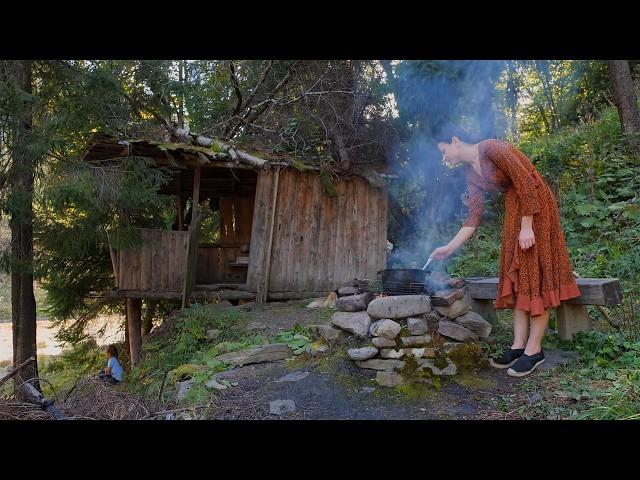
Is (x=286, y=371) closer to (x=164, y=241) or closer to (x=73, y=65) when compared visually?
(x=164, y=241)

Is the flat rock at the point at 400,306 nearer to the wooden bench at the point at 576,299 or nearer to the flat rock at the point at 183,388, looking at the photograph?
the wooden bench at the point at 576,299

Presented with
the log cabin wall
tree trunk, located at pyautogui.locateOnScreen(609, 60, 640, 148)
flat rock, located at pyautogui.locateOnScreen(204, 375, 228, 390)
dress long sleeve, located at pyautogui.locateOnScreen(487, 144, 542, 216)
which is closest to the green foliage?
flat rock, located at pyautogui.locateOnScreen(204, 375, 228, 390)

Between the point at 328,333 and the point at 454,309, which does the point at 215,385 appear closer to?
the point at 328,333

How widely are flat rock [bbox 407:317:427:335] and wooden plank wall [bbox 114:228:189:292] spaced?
200 inches

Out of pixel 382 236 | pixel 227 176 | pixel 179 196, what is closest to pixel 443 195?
pixel 382 236

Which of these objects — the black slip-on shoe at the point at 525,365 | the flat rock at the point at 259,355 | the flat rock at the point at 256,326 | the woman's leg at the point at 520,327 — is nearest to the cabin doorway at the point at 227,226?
the flat rock at the point at 256,326

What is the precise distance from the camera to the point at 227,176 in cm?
1002

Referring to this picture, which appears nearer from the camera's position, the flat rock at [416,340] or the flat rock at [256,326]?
the flat rock at [416,340]

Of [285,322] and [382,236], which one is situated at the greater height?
[382,236]

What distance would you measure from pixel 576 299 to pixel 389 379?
1594 millimetres

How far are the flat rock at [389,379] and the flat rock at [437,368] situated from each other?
0.18 metres

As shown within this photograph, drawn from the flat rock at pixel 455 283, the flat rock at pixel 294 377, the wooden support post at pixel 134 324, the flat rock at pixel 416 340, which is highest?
the flat rock at pixel 455 283

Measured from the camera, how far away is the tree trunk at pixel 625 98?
8.60m

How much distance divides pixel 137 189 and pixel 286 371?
3.97 meters
